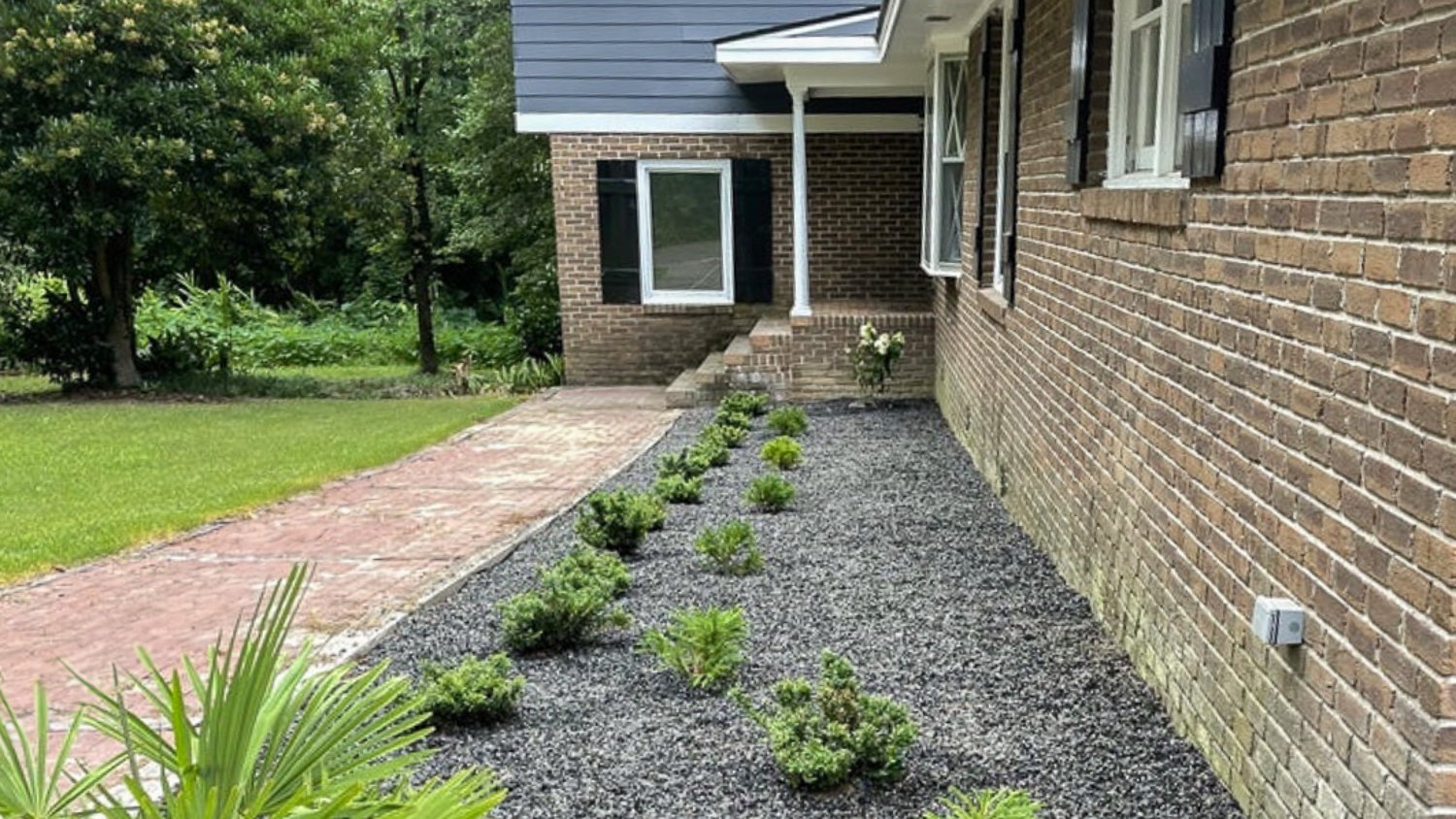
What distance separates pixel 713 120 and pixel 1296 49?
9.44 metres

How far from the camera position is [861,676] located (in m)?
3.55

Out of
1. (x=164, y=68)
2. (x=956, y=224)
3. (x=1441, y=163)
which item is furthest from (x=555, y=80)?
(x=1441, y=163)

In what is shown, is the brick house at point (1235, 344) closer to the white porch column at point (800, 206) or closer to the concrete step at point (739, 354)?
the white porch column at point (800, 206)

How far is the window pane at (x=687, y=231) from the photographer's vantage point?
457 inches

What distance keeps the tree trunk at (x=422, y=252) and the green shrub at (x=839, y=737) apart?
42.7ft

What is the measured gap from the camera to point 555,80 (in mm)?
11445

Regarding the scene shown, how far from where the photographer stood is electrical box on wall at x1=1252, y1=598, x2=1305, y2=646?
7.47 ft

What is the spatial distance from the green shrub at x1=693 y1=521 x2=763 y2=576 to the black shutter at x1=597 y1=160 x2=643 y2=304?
23.9 ft

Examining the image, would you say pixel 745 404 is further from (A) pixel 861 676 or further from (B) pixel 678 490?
(A) pixel 861 676

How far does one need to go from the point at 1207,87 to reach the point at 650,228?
9.19 meters

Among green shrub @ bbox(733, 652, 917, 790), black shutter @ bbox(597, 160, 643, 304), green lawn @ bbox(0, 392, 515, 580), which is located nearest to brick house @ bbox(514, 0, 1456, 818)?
green shrub @ bbox(733, 652, 917, 790)

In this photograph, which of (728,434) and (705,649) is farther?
(728,434)

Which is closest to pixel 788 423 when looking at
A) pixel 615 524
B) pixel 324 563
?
pixel 615 524

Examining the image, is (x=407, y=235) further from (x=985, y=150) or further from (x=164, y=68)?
(x=985, y=150)
